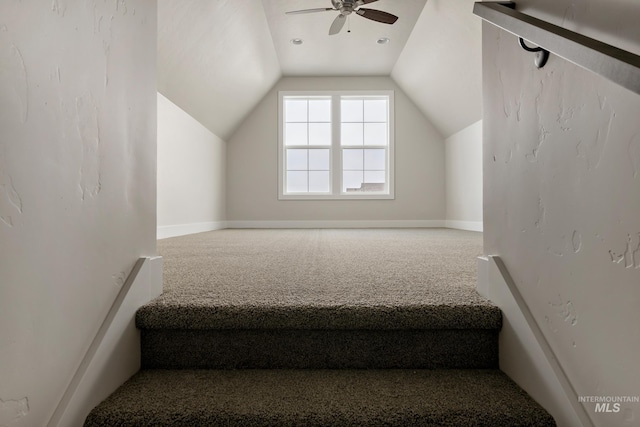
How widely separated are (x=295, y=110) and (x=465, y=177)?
10.0 ft

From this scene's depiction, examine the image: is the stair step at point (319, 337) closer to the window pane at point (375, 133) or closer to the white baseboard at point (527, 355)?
the white baseboard at point (527, 355)

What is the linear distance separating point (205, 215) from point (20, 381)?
4.63 meters

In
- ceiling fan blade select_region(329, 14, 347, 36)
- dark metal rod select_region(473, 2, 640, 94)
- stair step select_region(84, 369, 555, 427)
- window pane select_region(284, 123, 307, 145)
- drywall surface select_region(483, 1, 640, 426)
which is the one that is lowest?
stair step select_region(84, 369, 555, 427)

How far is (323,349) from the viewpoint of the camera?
100 cm

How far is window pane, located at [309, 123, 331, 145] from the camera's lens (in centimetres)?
612

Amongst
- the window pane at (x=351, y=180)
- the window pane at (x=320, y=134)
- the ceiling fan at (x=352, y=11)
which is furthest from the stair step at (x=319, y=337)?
the window pane at (x=320, y=134)

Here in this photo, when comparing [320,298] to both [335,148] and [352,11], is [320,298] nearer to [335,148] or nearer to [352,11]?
[352,11]

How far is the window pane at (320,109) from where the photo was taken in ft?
20.1

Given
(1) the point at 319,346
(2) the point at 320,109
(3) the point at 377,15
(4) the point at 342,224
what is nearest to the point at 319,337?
(1) the point at 319,346

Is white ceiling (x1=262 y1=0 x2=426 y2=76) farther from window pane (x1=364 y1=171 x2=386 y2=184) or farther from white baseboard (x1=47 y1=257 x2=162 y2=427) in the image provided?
white baseboard (x1=47 y1=257 x2=162 y2=427)

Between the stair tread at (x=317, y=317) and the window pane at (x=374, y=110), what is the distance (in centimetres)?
554

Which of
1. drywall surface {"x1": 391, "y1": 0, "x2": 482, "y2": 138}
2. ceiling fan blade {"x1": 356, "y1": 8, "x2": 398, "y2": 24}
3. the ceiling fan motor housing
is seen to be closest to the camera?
the ceiling fan motor housing

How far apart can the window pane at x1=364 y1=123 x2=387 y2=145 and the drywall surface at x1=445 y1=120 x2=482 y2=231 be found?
3.53ft

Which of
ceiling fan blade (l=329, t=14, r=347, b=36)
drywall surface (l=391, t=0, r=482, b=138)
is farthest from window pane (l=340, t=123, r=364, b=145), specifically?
ceiling fan blade (l=329, t=14, r=347, b=36)
